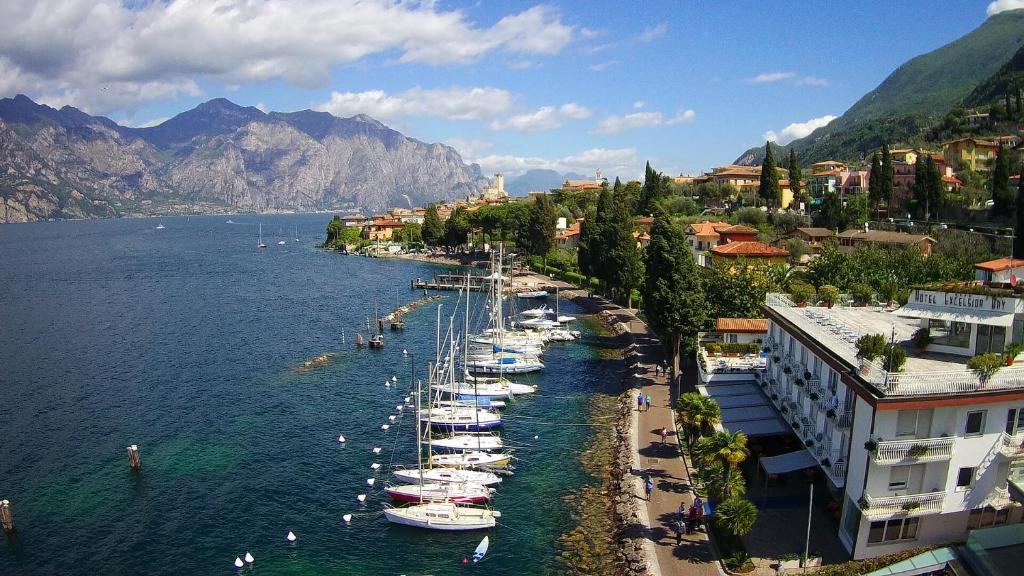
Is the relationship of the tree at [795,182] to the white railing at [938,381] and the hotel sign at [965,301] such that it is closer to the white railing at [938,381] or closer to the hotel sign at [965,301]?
the hotel sign at [965,301]

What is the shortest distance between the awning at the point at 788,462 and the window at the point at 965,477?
5.70 meters

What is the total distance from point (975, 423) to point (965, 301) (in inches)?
170

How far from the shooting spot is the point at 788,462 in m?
26.6

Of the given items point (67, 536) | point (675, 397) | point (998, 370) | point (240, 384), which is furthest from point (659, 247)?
point (67, 536)

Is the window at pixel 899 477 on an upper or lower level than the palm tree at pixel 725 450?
upper

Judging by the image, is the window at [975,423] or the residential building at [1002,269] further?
the residential building at [1002,269]

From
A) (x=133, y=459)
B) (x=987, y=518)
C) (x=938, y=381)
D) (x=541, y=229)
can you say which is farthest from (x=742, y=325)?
(x=541, y=229)

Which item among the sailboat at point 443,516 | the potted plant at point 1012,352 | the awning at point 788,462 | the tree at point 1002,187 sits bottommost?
the sailboat at point 443,516

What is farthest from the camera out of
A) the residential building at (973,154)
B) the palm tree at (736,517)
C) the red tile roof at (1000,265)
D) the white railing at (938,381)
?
the residential building at (973,154)

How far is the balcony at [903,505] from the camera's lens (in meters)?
20.4

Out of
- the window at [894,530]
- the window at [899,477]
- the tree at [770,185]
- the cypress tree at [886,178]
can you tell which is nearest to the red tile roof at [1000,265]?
the window at [899,477]

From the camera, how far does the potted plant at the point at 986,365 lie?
1952 cm

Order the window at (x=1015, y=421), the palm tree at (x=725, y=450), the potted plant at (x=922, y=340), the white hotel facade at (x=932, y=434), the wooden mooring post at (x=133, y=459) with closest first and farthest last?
the white hotel facade at (x=932, y=434) → the window at (x=1015, y=421) → the potted plant at (x=922, y=340) → the palm tree at (x=725, y=450) → the wooden mooring post at (x=133, y=459)

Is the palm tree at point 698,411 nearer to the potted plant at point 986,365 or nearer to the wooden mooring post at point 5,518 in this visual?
the potted plant at point 986,365
